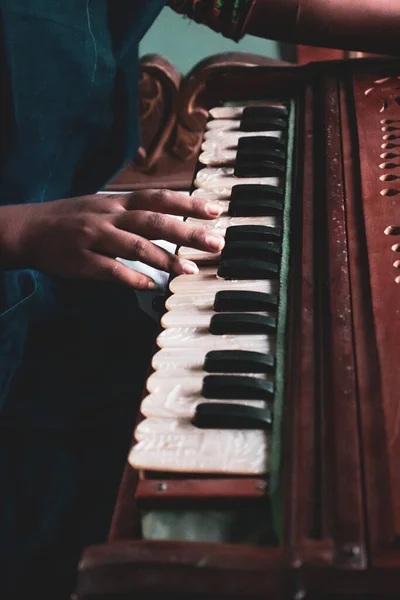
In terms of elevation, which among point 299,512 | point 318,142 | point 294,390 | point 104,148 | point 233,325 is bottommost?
point 299,512

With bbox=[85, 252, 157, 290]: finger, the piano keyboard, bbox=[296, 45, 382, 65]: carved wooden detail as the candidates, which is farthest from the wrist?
bbox=[296, 45, 382, 65]: carved wooden detail

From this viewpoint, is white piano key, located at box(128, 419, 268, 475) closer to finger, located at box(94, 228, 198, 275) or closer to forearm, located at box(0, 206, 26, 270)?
finger, located at box(94, 228, 198, 275)

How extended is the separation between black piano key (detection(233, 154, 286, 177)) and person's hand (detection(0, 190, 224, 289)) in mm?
208

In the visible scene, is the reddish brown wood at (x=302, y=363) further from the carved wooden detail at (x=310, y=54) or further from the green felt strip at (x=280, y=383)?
the carved wooden detail at (x=310, y=54)

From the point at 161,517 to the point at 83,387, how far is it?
0.53 m

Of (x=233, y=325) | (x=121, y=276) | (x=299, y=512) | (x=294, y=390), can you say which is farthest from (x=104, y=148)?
(x=299, y=512)

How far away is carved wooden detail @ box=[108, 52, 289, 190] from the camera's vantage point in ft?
7.04

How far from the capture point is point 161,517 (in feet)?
2.02

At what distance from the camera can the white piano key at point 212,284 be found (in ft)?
2.90

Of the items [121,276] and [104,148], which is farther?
[104,148]

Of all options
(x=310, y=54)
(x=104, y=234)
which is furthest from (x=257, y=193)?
(x=310, y=54)

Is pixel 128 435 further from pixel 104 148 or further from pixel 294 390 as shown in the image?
pixel 104 148

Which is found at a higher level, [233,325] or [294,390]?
[233,325]

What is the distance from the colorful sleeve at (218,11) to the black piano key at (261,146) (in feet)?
0.81
